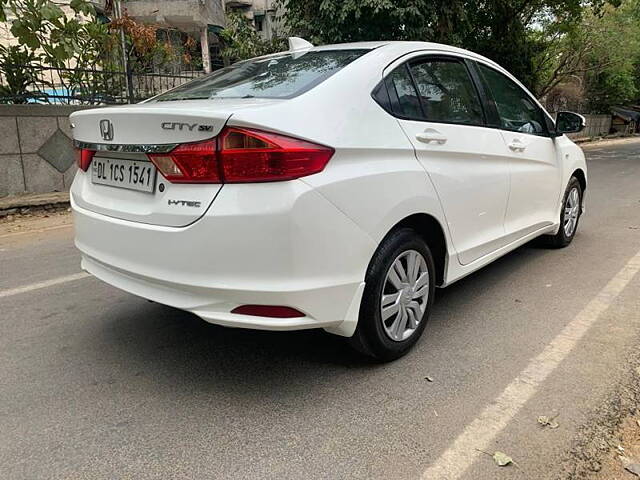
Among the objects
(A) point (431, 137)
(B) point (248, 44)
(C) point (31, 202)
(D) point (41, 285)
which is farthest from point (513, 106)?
(B) point (248, 44)

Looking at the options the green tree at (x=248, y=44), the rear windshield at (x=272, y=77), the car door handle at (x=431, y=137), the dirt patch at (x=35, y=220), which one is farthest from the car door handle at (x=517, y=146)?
the green tree at (x=248, y=44)

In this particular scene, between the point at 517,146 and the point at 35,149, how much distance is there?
6319mm

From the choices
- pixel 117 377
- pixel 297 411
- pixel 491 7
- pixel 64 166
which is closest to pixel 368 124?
pixel 297 411

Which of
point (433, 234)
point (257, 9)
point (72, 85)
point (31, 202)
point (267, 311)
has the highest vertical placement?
point (257, 9)

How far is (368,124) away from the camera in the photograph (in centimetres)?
256

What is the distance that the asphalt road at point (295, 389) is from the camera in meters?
2.13

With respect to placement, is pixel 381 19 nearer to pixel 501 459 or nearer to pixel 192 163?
pixel 192 163

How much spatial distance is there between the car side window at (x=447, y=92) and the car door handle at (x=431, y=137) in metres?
0.08

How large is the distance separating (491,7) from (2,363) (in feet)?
52.9

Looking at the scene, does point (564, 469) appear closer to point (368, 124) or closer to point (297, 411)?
point (297, 411)

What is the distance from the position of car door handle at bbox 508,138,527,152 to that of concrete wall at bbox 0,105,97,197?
20.3 feet

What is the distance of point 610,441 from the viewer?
7.35 ft

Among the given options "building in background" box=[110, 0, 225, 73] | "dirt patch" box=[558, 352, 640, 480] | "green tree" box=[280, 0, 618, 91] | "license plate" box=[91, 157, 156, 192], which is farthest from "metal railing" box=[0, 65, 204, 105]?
"building in background" box=[110, 0, 225, 73]

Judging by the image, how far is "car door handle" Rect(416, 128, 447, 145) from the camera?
2.86 meters
